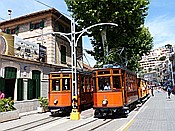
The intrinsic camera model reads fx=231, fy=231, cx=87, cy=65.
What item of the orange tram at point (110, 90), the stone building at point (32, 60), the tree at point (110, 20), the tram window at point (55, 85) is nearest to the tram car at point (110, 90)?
the orange tram at point (110, 90)

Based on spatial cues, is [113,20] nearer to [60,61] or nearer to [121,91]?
[60,61]

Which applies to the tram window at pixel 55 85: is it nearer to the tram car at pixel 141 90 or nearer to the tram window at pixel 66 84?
the tram window at pixel 66 84

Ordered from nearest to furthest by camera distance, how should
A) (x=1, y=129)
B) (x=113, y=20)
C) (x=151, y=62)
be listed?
(x=1, y=129) → (x=113, y=20) → (x=151, y=62)

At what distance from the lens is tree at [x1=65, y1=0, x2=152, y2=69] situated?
70.8ft

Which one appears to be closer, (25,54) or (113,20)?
(25,54)

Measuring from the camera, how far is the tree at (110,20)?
70.8 feet

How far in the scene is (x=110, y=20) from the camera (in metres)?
22.3

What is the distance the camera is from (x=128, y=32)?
24188 mm

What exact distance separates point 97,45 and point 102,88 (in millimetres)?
13533

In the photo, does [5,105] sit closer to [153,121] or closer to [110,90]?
[110,90]

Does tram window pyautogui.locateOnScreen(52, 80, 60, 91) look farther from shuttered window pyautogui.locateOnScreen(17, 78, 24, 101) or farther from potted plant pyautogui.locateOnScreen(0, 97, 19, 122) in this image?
potted plant pyautogui.locateOnScreen(0, 97, 19, 122)

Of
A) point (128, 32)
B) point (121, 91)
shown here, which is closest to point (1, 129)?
point (121, 91)

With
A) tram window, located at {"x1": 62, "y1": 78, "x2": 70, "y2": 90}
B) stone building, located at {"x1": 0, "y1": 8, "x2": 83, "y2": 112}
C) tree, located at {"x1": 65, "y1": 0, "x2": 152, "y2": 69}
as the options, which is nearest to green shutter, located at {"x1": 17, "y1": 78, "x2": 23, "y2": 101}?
stone building, located at {"x1": 0, "y1": 8, "x2": 83, "y2": 112}

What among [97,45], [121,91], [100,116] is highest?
[97,45]
